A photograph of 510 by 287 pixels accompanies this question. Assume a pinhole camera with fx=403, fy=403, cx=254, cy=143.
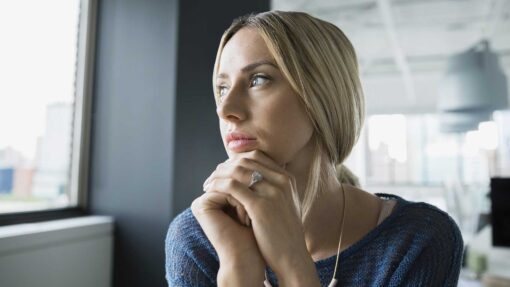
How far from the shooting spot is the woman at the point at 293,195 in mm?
846

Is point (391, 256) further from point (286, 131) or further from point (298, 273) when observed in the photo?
point (286, 131)

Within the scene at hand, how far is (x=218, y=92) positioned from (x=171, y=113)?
29.6 inches

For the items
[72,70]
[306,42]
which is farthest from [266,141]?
[72,70]

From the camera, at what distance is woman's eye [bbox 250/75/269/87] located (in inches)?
36.6

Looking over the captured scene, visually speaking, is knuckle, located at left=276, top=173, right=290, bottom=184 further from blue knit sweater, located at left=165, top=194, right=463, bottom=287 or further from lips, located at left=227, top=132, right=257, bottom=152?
blue knit sweater, located at left=165, top=194, right=463, bottom=287

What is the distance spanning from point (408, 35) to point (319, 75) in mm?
5933

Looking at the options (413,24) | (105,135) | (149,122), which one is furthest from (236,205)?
(413,24)

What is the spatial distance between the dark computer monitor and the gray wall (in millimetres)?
1288

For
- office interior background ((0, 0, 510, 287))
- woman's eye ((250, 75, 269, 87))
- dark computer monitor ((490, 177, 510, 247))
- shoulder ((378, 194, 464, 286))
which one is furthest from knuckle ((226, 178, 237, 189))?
dark computer monitor ((490, 177, 510, 247))

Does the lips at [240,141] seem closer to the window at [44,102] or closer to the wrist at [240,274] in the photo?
the wrist at [240,274]

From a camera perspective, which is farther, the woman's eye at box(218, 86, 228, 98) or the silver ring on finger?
the woman's eye at box(218, 86, 228, 98)

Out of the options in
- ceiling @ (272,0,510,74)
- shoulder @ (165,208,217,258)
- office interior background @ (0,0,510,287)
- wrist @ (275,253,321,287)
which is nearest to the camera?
wrist @ (275,253,321,287)

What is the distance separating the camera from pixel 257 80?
0.94m

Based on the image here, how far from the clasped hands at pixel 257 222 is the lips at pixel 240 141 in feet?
0.10
